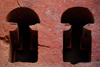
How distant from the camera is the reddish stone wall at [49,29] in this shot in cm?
751

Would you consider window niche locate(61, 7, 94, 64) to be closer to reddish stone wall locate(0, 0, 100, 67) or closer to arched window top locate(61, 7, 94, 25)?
arched window top locate(61, 7, 94, 25)

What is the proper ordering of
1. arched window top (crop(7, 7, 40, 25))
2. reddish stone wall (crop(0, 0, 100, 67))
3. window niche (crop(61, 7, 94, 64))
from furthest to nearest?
window niche (crop(61, 7, 94, 64))
arched window top (crop(7, 7, 40, 25))
reddish stone wall (crop(0, 0, 100, 67))

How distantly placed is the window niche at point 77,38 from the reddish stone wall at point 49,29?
0.65ft

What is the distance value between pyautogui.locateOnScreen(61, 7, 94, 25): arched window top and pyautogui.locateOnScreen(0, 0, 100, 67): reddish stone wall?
0.11 metres

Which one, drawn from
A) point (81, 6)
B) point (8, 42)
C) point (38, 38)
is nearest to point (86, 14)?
point (81, 6)

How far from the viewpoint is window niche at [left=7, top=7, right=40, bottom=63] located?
804cm

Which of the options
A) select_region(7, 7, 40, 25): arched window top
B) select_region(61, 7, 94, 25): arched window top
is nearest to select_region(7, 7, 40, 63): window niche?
select_region(7, 7, 40, 25): arched window top

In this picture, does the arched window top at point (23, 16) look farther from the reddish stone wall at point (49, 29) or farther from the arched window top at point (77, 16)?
the arched window top at point (77, 16)

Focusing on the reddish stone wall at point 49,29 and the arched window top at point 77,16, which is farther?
the arched window top at point 77,16

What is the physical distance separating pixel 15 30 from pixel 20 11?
1.93ft

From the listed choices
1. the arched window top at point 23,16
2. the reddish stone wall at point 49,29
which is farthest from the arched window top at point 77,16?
the arched window top at point 23,16

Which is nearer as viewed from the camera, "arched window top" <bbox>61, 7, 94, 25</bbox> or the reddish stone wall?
the reddish stone wall

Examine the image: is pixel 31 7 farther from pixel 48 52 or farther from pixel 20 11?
pixel 48 52

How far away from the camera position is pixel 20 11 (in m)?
8.11
